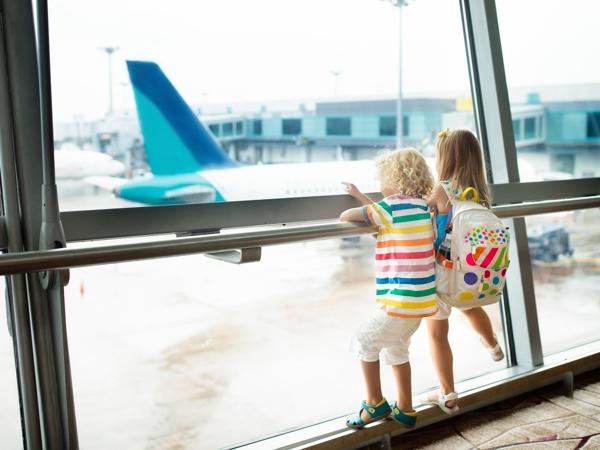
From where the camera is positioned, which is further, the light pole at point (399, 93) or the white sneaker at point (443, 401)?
the light pole at point (399, 93)

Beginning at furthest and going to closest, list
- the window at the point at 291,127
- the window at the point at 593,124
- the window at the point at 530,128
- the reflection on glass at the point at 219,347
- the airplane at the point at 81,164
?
the window at the point at 593,124 → the window at the point at 530,128 → the window at the point at 291,127 → the reflection on glass at the point at 219,347 → the airplane at the point at 81,164

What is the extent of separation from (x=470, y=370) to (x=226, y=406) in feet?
4.04

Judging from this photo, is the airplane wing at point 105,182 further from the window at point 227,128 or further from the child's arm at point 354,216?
the child's arm at point 354,216

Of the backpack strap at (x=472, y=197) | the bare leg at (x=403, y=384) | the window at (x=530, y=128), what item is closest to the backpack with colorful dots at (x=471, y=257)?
the backpack strap at (x=472, y=197)

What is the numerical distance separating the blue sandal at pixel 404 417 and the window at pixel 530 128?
1975 mm

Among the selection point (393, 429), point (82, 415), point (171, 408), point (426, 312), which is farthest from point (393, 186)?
point (82, 415)

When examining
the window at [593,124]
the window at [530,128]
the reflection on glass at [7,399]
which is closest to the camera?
the reflection on glass at [7,399]

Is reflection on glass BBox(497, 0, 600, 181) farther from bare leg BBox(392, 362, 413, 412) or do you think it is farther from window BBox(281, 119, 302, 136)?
bare leg BBox(392, 362, 413, 412)

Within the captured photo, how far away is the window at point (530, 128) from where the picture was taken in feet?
11.5

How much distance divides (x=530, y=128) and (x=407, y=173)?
1872 mm

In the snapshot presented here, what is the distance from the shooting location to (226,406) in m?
2.41

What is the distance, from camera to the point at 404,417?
221 cm

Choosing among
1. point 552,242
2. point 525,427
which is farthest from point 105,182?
point 552,242

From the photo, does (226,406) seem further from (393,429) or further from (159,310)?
(393,429)
